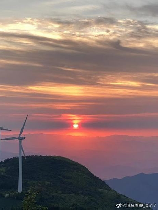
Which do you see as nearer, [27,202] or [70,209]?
[27,202]

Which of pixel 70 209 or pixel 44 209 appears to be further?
pixel 70 209

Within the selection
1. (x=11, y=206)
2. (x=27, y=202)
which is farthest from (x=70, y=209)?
(x=27, y=202)

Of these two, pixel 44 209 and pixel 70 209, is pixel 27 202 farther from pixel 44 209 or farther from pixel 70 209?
pixel 70 209

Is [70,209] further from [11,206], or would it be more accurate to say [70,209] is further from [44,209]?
[44,209]

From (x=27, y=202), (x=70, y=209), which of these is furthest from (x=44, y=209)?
(x=70, y=209)

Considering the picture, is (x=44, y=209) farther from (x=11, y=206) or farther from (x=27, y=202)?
(x=11, y=206)

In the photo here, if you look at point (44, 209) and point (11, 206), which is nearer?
point (44, 209)
